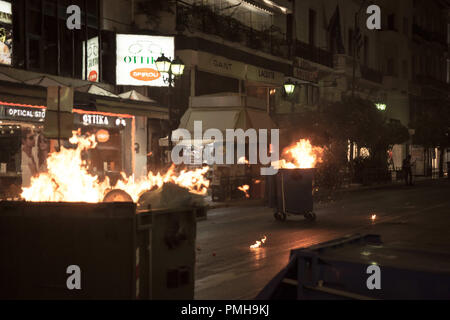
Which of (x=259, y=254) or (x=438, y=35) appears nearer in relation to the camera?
(x=259, y=254)

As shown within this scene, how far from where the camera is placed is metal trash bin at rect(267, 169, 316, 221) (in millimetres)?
16125

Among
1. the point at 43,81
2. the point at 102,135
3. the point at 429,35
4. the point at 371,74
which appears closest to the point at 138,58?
the point at 102,135

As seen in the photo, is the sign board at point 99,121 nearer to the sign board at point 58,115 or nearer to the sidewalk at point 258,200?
the sidewalk at point 258,200

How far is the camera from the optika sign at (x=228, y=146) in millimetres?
25656

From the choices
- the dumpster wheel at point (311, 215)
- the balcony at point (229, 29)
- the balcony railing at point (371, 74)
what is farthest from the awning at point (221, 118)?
the balcony railing at point (371, 74)

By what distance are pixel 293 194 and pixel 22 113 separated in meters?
7.93

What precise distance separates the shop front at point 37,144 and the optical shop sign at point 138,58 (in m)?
1.61

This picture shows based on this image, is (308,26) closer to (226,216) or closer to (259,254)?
(226,216)

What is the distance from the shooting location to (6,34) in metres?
18.6

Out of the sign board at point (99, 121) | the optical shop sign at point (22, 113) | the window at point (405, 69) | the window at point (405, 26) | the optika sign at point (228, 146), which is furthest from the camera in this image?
the window at point (405, 26)

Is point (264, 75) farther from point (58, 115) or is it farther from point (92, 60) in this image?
point (58, 115)

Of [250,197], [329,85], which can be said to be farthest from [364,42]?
[250,197]
